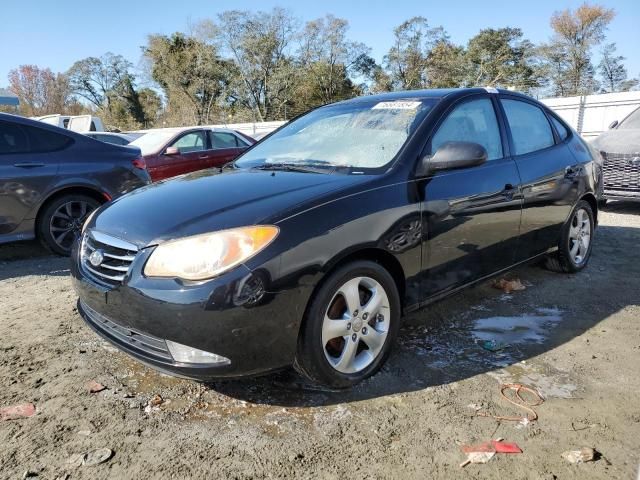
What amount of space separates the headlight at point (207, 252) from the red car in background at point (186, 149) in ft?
21.6

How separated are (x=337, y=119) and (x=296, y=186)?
1059 millimetres

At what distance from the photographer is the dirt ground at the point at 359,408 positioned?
2.07m

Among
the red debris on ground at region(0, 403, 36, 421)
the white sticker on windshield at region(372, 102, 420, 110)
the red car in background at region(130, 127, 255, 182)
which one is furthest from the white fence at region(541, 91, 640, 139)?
the red debris on ground at region(0, 403, 36, 421)

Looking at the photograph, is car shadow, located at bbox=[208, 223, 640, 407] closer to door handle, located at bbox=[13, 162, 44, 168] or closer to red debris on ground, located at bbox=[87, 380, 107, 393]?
red debris on ground, located at bbox=[87, 380, 107, 393]

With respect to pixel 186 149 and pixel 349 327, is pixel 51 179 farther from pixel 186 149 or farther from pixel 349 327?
pixel 186 149

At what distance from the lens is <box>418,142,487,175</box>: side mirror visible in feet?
9.32

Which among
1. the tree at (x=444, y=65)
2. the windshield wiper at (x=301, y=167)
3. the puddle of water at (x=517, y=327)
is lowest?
the puddle of water at (x=517, y=327)

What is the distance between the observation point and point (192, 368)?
7.29 feet

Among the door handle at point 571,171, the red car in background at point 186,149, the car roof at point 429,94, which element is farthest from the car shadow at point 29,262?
the door handle at point 571,171

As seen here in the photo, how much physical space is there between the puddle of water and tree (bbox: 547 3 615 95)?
145 feet

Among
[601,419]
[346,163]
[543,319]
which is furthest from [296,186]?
[543,319]

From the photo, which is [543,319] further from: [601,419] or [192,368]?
[192,368]

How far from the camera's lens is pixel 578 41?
4366 cm

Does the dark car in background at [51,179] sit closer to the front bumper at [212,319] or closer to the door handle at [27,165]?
the door handle at [27,165]
